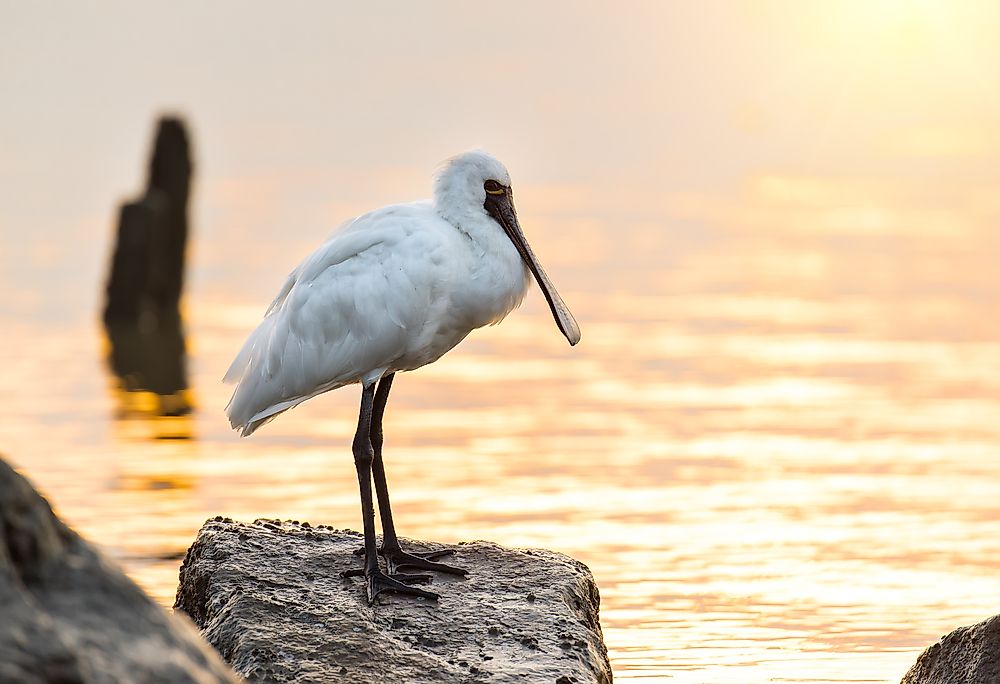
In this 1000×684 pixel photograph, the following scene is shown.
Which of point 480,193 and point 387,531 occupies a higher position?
point 480,193

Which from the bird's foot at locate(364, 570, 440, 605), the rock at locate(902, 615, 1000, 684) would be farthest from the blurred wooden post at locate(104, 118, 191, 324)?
the rock at locate(902, 615, 1000, 684)

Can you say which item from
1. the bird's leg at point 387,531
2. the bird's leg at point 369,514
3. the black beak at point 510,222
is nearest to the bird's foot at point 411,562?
the bird's leg at point 387,531

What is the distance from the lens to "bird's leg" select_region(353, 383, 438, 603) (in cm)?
690

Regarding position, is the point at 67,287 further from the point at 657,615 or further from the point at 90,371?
the point at 657,615

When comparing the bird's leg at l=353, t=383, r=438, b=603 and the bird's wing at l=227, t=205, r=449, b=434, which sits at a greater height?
the bird's wing at l=227, t=205, r=449, b=434

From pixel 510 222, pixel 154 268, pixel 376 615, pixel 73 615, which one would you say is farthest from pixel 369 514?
pixel 154 268

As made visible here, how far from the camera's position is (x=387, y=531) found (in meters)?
7.51

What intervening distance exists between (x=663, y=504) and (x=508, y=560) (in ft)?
17.4

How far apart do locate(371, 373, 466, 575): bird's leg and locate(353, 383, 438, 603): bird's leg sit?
0.33 feet

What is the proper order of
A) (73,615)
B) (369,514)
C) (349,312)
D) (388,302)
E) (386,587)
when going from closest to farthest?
(73,615) → (386,587) → (369,514) → (388,302) → (349,312)

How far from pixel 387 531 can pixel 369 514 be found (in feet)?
0.95

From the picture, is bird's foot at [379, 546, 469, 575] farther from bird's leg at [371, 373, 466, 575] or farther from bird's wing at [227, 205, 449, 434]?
bird's wing at [227, 205, 449, 434]

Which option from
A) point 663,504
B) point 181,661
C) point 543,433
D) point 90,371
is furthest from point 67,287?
point 181,661

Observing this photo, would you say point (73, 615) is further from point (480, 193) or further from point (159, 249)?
point (159, 249)
